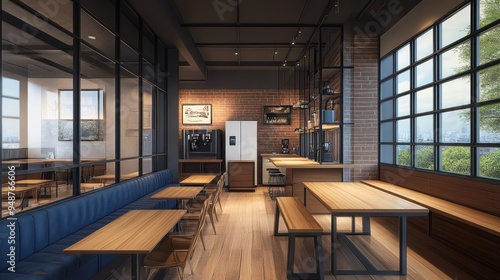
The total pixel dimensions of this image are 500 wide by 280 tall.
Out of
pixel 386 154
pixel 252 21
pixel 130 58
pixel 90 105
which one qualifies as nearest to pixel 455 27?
pixel 386 154

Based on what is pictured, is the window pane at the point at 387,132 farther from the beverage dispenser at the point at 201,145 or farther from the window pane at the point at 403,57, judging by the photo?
the beverage dispenser at the point at 201,145

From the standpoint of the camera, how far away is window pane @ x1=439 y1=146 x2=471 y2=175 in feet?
11.9

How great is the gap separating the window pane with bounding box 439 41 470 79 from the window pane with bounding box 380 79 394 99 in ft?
4.52

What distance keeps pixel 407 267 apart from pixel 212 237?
8.05ft

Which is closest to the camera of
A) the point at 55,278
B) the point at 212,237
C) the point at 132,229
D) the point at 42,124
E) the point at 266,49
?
the point at 55,278

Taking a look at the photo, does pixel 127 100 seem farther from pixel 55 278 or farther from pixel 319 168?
pixel 55 278

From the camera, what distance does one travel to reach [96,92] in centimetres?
936

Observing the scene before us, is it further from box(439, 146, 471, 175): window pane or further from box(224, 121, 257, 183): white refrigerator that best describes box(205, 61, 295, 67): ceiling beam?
box(439, 146, 471, 175): window pane

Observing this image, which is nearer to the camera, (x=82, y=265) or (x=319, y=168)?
(x=82, y=265)

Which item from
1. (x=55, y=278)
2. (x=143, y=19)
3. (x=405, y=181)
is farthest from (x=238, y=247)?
(x=143, y=19)

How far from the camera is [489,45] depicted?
3.27 metres

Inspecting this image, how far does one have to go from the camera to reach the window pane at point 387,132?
5.53m

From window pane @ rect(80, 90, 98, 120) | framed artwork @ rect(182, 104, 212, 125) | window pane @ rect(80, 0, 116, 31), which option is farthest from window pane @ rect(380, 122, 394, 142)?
window pane @ rect(80, 90, 98, 120)

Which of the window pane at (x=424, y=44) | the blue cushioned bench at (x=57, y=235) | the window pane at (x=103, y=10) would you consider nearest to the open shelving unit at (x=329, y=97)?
the window pane at (x=424, y=44)
